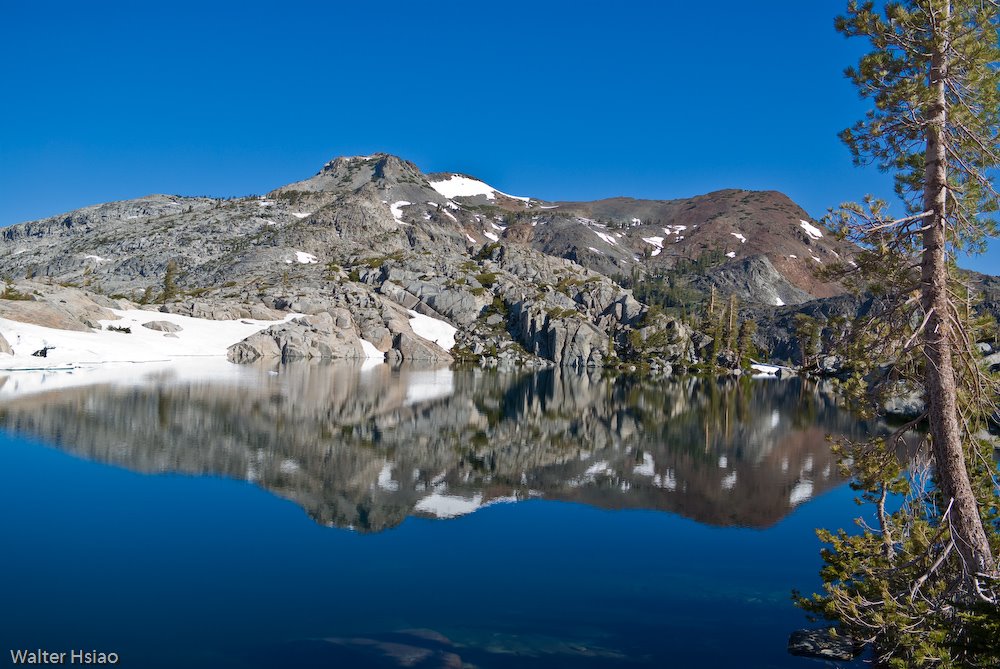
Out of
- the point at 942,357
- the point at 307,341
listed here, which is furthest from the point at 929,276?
the point at 307,341

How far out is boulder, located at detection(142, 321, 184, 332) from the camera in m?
101

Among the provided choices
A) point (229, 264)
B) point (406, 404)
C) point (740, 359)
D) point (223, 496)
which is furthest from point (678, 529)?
point (229, 264)

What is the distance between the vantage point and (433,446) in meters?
33.3

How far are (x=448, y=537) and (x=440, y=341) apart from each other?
123 meters

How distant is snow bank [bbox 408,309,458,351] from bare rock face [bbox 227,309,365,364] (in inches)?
593

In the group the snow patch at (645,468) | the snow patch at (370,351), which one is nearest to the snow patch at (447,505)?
the snow patch at (645,468)

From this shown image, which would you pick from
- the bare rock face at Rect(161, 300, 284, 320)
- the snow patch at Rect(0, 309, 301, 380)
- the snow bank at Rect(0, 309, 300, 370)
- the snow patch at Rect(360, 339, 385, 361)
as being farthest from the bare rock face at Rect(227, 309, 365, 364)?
the bare rock face at Rect(161, 300, 284, 320)

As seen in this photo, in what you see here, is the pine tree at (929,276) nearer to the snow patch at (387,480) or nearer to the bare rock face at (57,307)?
the snow patch at (387,480)

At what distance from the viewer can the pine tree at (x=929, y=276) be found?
11.0 m

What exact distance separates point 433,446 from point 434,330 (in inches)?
4373

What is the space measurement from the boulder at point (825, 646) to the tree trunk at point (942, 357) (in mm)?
2481

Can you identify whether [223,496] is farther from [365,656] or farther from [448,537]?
[365,656]

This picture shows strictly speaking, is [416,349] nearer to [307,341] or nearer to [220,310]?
[307,341]

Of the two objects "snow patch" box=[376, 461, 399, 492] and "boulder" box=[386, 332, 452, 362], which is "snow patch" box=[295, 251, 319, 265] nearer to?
"boulder" box=[386, 332, 452, 362]
